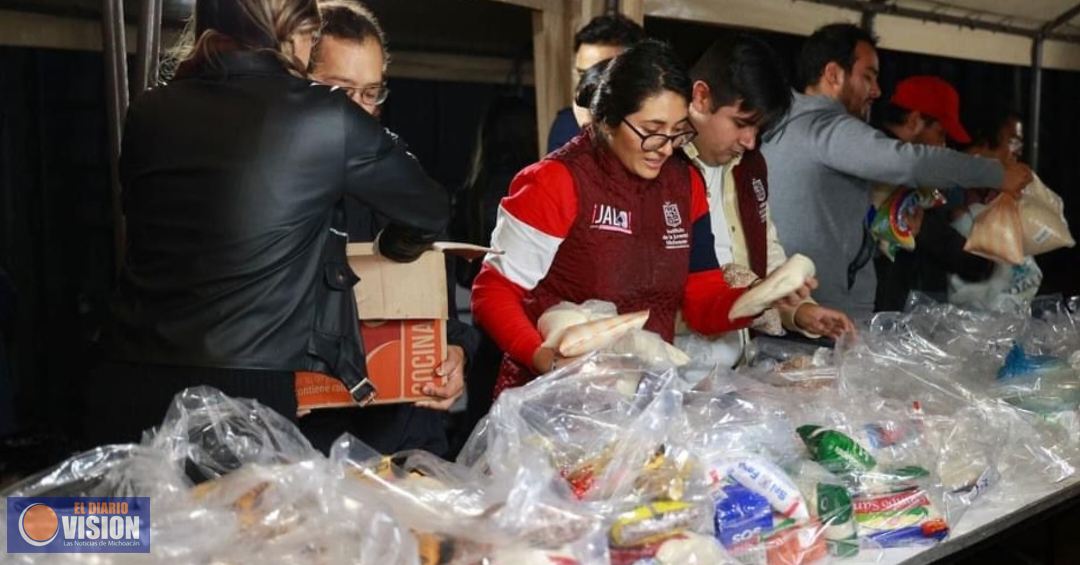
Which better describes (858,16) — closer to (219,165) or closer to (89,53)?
(89,53)

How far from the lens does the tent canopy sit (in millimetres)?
2795

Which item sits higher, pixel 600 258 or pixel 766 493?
pixel 600 258

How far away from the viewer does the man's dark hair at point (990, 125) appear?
10.2ft

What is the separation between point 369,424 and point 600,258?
49 cm

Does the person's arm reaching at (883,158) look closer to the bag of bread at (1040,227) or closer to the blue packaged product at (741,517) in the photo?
the bag of bread at (1040,227)

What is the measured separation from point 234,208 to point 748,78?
103 cm

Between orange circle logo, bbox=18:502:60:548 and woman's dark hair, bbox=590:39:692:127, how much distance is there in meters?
1.07

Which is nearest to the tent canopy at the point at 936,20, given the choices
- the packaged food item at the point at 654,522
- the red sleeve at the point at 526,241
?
the red sleeve at the point at 526,241

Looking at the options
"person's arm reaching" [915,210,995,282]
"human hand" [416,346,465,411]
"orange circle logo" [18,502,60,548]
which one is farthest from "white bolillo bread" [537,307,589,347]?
"person's arm reaching" [915,210,995,282]

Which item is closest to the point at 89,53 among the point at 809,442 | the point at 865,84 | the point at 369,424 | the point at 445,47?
the point at 445,47

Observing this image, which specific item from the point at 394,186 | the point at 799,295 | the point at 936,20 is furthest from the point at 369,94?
the point at 936,20

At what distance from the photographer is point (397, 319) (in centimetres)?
148

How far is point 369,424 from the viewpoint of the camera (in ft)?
5.46

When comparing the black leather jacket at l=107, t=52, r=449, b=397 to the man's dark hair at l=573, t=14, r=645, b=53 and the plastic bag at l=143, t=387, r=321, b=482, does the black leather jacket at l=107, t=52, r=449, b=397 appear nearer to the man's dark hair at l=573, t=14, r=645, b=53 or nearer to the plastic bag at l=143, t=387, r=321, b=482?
the plastic bag at l=143, t=387, r=321, b=482
